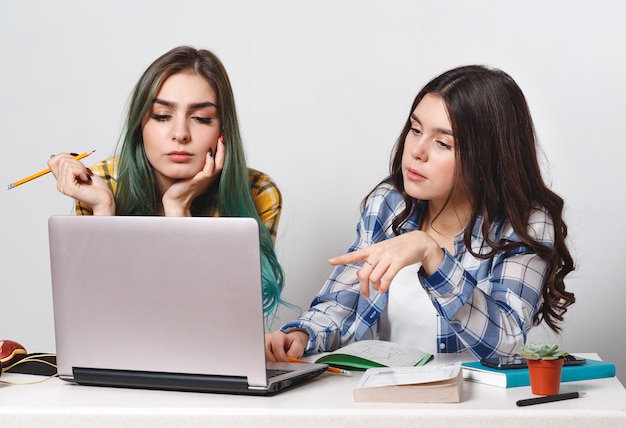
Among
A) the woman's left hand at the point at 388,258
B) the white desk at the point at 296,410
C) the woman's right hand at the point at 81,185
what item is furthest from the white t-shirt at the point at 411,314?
the woman's right hand at the point at 81,185

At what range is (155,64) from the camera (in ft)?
7.06

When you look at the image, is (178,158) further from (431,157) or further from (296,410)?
(296,410)

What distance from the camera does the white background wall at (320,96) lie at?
289 centimetres

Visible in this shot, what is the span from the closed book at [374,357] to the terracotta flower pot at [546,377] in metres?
0.31

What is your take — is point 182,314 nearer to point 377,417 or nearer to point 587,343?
point 377,417

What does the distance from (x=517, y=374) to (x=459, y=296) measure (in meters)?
0.21

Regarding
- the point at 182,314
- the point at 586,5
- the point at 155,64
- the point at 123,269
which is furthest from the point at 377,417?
the point at 586,5

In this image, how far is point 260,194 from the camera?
7.59ft

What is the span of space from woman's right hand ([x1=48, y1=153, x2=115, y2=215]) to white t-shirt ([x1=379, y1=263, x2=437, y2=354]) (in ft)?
2.65

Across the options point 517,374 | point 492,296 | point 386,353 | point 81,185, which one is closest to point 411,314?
point 492,296

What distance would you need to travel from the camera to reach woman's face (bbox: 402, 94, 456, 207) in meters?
1.83

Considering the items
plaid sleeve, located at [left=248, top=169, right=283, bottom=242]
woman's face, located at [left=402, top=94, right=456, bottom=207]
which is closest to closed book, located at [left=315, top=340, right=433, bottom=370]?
woman's face, located at [left=402, top=94, right=456, bottom=207]

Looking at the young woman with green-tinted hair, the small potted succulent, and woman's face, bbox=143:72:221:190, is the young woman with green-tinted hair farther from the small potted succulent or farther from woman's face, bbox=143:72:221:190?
the small potted succulent

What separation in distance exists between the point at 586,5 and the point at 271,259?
1553 millimetres
